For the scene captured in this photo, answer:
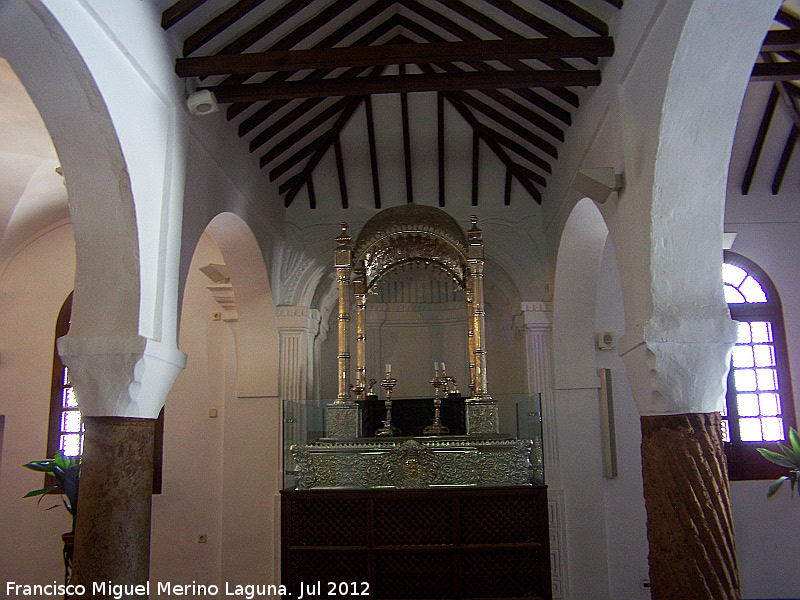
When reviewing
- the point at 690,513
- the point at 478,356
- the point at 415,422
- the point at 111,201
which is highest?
the point at 111,201

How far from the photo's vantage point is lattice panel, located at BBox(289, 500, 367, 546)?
6.21 metres

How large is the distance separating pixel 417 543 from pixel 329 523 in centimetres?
75

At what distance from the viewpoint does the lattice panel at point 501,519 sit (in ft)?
20.2

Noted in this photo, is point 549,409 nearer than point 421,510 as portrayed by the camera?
No

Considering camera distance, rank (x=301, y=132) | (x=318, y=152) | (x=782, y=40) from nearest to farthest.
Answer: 1. (x=782, y=40)
2. (x=301, y=132)
3. (x=318, y=152)

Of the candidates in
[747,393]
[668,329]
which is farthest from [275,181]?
[747,393]

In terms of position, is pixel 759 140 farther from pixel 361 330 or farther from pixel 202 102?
pixel 202 102

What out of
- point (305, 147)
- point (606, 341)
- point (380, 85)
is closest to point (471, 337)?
point (606, 341)

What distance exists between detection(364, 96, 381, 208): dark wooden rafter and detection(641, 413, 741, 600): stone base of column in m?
5.12

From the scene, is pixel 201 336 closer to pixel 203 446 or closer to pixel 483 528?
pixel 203 446

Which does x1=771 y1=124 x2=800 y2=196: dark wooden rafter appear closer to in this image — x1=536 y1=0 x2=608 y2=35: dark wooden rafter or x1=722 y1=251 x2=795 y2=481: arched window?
x1=722 y1=251 x2=795 y2=481: arched window

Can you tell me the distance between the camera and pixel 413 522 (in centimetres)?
620

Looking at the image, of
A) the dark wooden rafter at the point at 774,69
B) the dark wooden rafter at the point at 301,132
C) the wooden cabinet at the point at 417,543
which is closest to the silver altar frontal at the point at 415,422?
the wooden cabinet at the point at 417,543

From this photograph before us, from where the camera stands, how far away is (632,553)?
8.53 metres
